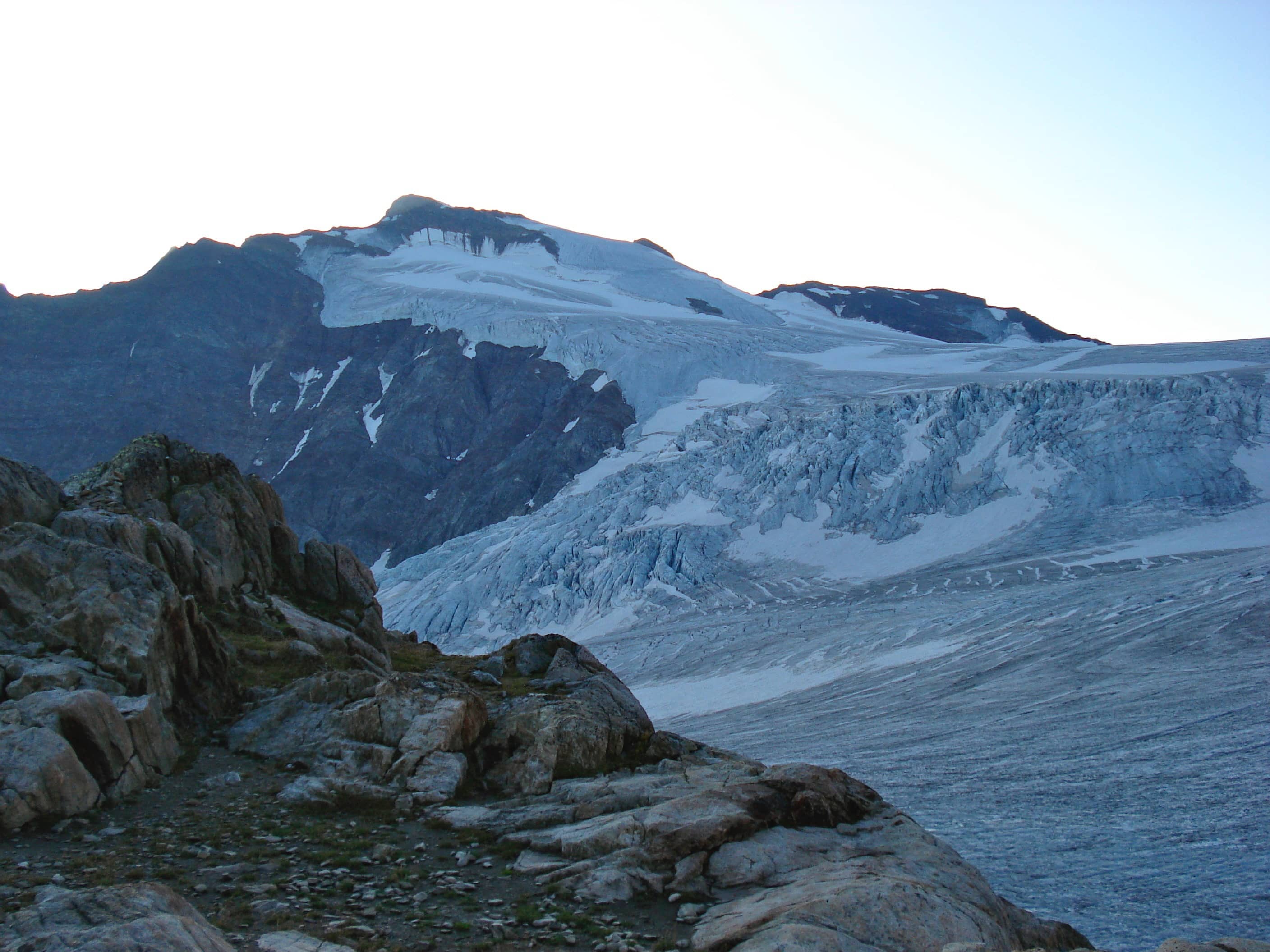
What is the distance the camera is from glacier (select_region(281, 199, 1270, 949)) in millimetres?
22453

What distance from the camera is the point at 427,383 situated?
329 ft

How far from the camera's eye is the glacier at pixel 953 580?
22453 mm

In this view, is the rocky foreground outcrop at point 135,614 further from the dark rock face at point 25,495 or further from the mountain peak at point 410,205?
the mountain peak at point 410,205

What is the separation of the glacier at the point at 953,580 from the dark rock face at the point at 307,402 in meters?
5.14

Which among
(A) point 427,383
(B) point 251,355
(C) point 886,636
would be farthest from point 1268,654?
(B) point 251,355

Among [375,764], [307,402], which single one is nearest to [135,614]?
[375,764]

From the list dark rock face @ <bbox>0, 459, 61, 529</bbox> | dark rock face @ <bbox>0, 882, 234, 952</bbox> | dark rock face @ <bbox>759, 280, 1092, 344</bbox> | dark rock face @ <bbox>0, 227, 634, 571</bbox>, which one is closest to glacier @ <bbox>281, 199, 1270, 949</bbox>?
dark rock face @ <bbox>0, 227, 634, 571</bbox>

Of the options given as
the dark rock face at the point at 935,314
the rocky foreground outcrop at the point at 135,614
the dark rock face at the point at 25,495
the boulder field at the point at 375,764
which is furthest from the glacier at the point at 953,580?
the dark rock face at the point at 935,314

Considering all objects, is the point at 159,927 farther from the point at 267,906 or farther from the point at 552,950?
the point at 552,950

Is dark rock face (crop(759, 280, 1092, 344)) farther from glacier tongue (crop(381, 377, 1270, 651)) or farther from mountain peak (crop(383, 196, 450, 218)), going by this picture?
glacier tongue (crop(381, 377, 1270, 651))

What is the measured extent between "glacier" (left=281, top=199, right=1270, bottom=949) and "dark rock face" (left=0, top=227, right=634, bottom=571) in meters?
5.14

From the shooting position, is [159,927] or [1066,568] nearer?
[159,927]

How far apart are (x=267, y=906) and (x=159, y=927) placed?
2.01 metres

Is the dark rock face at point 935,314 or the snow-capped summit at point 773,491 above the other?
the dark rock face at point 935,314
